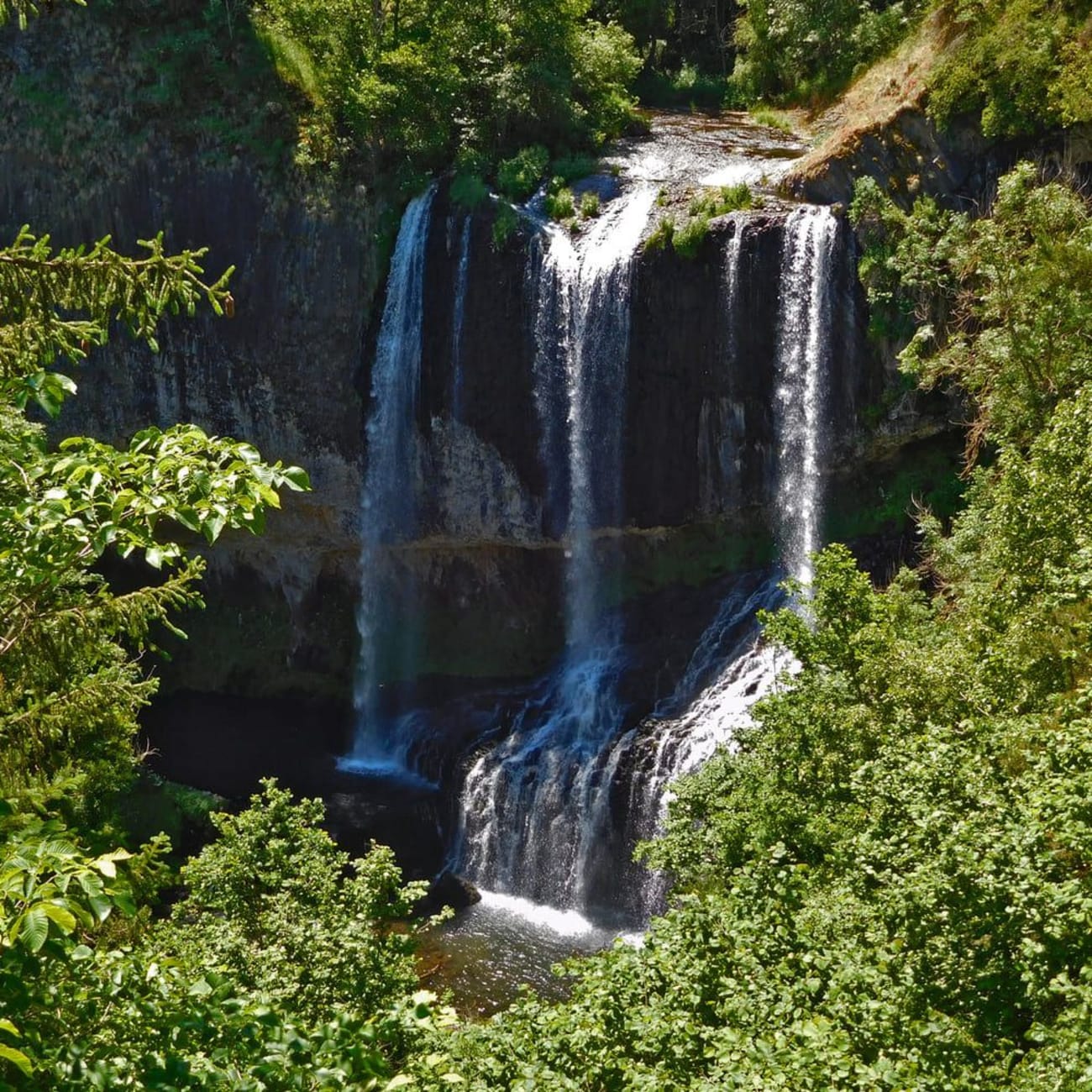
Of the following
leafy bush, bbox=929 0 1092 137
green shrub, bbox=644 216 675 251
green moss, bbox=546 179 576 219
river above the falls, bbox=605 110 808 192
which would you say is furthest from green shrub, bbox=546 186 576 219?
leafy bush, bbox=929 0 1092 137

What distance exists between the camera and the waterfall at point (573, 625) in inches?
797

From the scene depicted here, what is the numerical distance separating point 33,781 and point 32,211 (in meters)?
21.1

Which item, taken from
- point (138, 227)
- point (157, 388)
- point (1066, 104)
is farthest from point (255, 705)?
point (1066, 104)

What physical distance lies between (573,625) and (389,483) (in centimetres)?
560

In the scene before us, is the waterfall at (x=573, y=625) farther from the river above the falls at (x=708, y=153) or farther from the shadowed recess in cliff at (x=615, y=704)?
the river above the falls at (x=708, y=153)

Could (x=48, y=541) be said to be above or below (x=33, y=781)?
above

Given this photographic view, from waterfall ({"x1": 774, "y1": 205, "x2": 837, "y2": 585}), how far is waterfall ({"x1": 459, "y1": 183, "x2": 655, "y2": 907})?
11.0 feet

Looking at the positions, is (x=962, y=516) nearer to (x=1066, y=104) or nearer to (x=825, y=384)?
(x=825, y=384)

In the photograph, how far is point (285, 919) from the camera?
991 cm

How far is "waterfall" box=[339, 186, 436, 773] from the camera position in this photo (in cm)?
2475

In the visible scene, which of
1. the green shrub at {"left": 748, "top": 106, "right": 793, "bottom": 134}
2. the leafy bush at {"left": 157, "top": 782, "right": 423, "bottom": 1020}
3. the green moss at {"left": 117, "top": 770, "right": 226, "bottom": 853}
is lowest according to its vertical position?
the green moss at {"left": 117, "top": 770, "right": 226, "bottom": 853}

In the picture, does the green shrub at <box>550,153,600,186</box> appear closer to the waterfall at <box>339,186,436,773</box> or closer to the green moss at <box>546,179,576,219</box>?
the green moss at <box>546,179,576,219</box>

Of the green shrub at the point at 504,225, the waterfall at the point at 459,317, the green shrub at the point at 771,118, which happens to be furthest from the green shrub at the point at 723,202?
the green shrub at the point at 771,118

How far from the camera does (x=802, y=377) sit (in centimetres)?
2111
